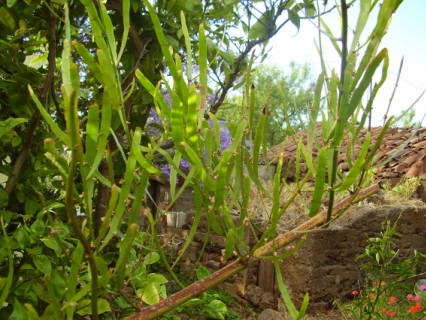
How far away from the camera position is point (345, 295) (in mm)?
4672

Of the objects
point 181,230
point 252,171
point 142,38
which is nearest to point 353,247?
point 181,230

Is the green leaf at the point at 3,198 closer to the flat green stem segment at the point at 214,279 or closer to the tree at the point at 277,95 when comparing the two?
the flat green stem segment at the point at 214,279

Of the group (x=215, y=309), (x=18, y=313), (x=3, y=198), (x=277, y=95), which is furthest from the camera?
(x=277, y=95)

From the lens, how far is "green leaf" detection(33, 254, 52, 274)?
99cm

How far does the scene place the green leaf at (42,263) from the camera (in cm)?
99

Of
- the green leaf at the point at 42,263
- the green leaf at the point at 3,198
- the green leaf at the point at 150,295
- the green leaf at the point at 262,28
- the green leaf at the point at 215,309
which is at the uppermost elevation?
the green leaf at the point at 262,28

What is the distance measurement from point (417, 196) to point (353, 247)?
5.55 feet

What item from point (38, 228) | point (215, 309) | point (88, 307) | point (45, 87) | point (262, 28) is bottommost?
point (215, 309)

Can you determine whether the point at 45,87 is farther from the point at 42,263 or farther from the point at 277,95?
the point at 277,95

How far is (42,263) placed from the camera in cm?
100

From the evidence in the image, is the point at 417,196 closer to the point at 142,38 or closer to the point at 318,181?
the point at 142,38

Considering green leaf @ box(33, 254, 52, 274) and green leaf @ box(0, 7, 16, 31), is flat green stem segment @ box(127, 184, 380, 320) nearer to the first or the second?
green leaf @ box(33, 254, 52, 274)

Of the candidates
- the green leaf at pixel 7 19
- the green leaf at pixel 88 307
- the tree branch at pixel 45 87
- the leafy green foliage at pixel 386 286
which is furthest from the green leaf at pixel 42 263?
the leafy green foliage at pixel 386 286

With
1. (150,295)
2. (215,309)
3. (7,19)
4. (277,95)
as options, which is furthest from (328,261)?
(277,95)
